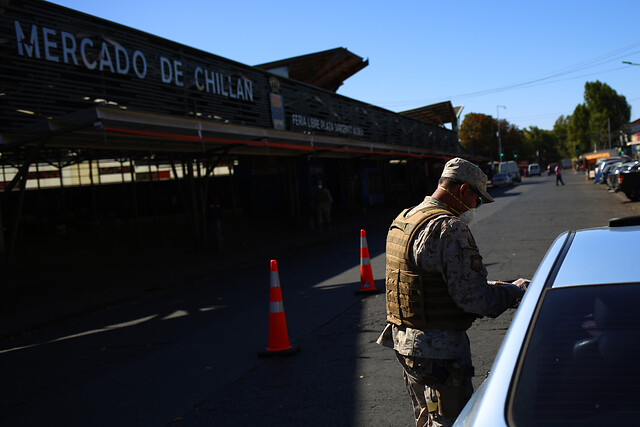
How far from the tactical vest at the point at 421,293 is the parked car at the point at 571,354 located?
21.2 inches

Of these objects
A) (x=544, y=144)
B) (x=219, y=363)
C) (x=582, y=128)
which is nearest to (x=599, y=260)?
(x=219, y=363)

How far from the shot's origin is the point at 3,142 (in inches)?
419

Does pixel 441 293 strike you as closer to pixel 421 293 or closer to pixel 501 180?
pixel 421 293

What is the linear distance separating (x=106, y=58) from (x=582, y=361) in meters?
13.4

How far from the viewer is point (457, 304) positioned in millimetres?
2676

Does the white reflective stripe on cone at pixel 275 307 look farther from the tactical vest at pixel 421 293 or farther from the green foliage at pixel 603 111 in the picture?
the green foliage at pixel 603 111

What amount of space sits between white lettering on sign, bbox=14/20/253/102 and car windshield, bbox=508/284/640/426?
1192 cm

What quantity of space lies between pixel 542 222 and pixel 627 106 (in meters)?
125

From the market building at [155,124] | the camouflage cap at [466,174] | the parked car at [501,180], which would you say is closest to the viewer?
the camouflage cap at [466,174]

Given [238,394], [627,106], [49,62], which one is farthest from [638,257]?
[627,106]

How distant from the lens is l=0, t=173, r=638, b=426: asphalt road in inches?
180

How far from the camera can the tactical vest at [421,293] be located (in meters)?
2.74

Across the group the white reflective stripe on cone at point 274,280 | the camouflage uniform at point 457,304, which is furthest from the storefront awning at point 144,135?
the camouflage uniform at point 457,304

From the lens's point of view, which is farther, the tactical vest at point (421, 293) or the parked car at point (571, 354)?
the tactical vest at point (421, 293)
